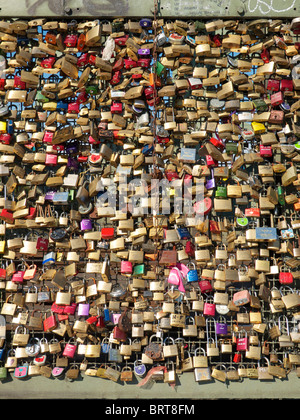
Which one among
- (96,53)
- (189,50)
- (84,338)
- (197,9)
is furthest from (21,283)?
(197,9)

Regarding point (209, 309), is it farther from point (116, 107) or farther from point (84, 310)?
point (116, 107)

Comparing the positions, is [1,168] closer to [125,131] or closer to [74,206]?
[74,206]

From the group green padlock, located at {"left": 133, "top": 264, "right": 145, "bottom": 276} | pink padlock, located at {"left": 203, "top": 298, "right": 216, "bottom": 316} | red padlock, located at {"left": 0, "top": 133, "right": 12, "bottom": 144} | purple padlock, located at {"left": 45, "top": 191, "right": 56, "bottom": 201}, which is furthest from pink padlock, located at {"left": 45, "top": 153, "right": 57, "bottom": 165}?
pink padlock, located at {"left": 203, "top": 298, "right": 216, "bottom": 316}

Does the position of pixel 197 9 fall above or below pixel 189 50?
above

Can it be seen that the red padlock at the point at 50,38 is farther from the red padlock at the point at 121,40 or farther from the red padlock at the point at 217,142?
the red padlock at the point at 217,142

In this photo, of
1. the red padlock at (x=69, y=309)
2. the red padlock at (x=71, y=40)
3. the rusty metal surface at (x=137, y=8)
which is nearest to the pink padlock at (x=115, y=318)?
the red padlock at (x=69, y=309)
